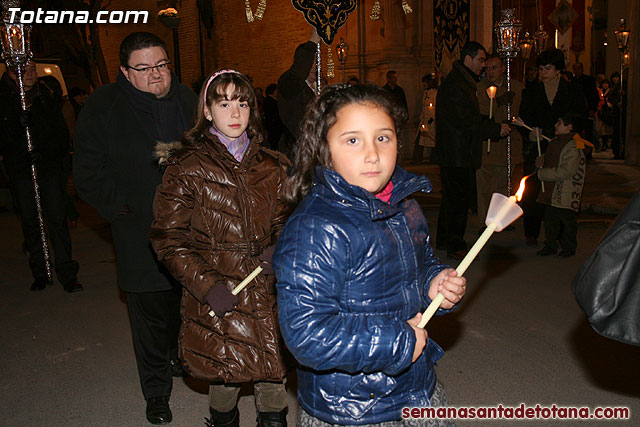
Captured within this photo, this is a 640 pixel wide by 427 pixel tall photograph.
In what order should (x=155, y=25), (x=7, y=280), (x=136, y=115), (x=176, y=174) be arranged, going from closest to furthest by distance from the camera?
(x=176, y=174) < (x=136, y=115) < (x=7, y=280) < (x=155, y=25)

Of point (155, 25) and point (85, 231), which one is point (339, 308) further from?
point (155, 25)

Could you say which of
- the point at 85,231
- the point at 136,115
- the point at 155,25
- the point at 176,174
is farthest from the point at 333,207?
the point at 155,25

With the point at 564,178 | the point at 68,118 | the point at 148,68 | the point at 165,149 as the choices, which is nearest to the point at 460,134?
the point at 564,178

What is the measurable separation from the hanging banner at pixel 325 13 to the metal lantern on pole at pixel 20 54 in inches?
121

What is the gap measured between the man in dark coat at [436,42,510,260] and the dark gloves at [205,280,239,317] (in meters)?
4.83

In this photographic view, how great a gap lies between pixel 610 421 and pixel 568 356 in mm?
983

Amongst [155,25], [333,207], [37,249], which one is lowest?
[37,249]

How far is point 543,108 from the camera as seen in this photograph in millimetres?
7977

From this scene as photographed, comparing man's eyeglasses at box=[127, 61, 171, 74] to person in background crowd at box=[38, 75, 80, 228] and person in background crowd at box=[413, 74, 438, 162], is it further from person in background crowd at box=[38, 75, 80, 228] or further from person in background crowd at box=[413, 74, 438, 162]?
person in background crowd at box=[413, 74, 438, 162]

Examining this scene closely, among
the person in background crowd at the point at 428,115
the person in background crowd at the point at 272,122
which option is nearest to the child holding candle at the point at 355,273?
the person in background crowd at the point at 272,122

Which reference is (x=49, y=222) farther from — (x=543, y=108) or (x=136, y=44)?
(x=543, y=108)

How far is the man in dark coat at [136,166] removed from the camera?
12.8ft

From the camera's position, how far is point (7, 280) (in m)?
7.87

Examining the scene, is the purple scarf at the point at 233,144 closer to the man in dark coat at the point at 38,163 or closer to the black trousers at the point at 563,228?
the man in dark coat at the point at 38,163
